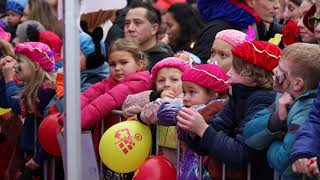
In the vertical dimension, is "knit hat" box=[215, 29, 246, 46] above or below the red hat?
above

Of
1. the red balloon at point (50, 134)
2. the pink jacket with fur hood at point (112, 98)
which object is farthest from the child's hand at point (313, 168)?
the red balloon at point (50, 134)

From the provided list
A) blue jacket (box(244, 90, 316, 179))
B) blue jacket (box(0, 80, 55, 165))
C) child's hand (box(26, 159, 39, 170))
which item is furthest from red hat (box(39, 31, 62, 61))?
blue jacket (box(244, 90, 316, 179))

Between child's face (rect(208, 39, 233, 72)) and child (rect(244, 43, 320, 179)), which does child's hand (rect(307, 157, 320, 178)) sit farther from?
child's face (rect(208, 39, 233, 72))

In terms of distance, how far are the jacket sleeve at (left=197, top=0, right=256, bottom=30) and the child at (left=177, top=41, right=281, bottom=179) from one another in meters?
1.93

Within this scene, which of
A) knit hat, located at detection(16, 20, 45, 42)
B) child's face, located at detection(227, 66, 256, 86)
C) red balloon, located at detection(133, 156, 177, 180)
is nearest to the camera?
child's face, located at detection(227, 66, 256, 86)

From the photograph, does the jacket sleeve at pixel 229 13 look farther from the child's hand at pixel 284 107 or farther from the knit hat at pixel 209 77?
the child's hand at pixel 284 107

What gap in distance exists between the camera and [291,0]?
7637mm

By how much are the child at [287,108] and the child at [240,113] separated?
0.56 ft

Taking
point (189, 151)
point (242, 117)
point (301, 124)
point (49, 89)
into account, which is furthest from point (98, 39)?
point (301, 124)

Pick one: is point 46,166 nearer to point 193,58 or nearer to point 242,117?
point 193,58

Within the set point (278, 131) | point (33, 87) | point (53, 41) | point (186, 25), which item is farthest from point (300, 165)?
point (53, 41)

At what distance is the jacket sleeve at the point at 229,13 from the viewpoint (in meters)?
7.34

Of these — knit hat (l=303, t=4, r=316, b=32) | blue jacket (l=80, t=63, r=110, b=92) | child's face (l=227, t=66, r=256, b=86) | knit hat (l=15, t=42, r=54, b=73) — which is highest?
knit hat (l=303, t=4, r=316, b=32)

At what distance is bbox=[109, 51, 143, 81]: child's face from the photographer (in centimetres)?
697
